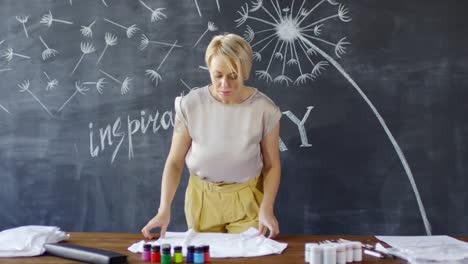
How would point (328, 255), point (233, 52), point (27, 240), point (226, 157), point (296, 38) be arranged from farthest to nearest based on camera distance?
1. point (296, 38)
2. point (226, 157)
3. point (233, 52)
4. point (27, 240)
5. point (328, 255)

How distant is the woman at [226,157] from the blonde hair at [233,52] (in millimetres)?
62

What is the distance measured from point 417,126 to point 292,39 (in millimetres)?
803

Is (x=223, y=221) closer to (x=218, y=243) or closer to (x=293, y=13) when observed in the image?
(x=218, y=243)

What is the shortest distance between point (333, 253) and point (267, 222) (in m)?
0.46

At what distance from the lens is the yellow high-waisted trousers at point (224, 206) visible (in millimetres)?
2123

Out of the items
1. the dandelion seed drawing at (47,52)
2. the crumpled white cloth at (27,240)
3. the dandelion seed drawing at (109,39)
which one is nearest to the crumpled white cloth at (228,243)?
the crumpled white cloth at (27,240)

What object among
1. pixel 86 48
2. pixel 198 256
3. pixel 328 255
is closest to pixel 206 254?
pixel 198 256

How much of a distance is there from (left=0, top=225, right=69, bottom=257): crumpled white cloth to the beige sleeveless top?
58cm

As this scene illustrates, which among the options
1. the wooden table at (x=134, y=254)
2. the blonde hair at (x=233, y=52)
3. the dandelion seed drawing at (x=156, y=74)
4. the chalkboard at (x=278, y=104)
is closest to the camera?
the wooden table at (x=134, y=254)

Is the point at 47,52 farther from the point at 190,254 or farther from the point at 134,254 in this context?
the point at 190,254

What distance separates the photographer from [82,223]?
3.14 meters

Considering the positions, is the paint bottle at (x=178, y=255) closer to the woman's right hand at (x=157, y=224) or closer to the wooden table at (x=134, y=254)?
the wooden table at (x=134, y=254)

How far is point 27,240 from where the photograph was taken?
1.80 m

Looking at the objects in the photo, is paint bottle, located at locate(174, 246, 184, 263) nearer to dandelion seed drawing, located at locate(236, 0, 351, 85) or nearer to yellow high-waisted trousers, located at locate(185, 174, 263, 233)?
yellow high-waisted trousers, located at locate(185, 174, 263, 233)
